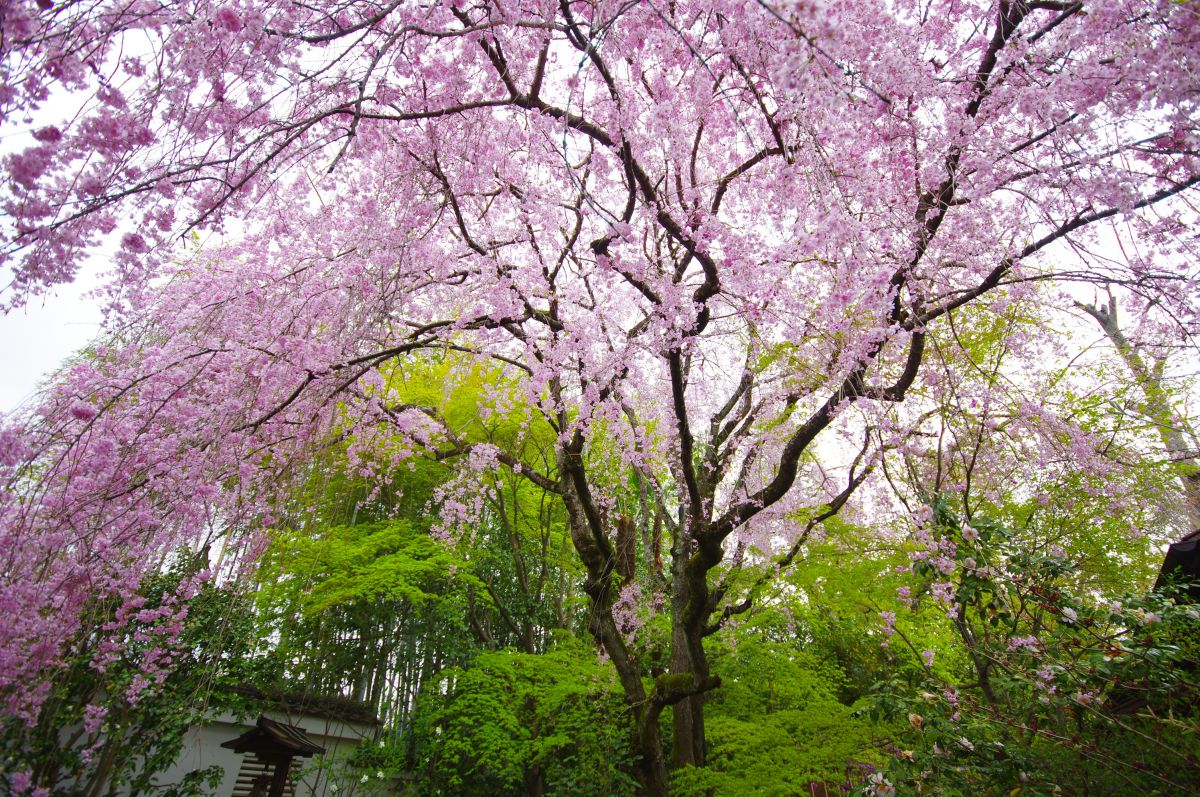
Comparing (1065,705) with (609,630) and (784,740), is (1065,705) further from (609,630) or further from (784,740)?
(609,630)

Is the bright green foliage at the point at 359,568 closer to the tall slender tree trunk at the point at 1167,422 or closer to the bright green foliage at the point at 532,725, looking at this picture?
the bright green foliage at the point at 532,725

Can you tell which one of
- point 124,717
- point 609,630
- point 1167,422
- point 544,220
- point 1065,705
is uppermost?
point 544,220

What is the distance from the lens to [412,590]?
22.5 ft

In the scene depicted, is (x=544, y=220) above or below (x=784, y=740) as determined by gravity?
above

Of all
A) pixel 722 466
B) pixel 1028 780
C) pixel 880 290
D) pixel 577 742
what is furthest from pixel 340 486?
A: pixel 1028 780

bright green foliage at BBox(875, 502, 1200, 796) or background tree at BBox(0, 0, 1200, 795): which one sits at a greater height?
background tree at BBox(0, 0, 1200, 795)

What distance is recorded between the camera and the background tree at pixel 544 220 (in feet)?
6.85

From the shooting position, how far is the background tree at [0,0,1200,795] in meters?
2.09

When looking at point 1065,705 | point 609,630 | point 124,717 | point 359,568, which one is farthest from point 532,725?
point 1065,705

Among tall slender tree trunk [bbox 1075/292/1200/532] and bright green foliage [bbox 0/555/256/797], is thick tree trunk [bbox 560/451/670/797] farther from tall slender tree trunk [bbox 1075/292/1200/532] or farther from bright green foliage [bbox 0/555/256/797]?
tall slender tree trunk [bbox 1075/292/1200/532]

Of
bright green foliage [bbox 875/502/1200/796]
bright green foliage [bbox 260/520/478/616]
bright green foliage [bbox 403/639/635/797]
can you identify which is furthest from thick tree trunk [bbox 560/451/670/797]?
bright green foliage [bbox 260/520/478/616]

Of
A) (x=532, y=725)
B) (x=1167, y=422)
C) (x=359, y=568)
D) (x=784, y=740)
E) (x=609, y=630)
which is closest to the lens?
(x=784, y=740)

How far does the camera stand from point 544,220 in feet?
16.4

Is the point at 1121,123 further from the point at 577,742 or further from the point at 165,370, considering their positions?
the point at 577,742
